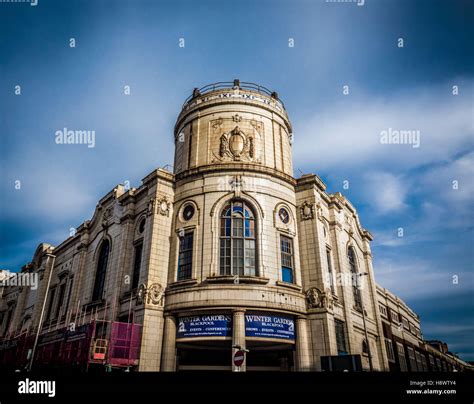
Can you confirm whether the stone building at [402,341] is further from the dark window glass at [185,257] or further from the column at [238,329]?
the dark window glass at [185,257]

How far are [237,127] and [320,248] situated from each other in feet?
39.2

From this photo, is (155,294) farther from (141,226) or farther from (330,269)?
(330,269)

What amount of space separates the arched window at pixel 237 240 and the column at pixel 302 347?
4.70m

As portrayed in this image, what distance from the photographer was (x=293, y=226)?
2628 centimetres

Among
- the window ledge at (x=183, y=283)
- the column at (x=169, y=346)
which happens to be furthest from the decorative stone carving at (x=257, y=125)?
the column at (x=169, y=346)

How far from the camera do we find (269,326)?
21.6 metres

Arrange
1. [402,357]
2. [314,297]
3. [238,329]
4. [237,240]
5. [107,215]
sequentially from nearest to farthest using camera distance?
[238,329], [314,297], [237,240], [107,215], [402,357]

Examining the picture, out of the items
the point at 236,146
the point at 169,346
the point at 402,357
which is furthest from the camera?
the point at 402,357

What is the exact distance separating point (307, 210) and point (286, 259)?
A: 4.60 meters

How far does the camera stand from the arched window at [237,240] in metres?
23.0

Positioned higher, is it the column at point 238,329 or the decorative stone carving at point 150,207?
the decorative stone carving at point 150,207

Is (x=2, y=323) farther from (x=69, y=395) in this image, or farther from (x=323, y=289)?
(x=69, y=395)

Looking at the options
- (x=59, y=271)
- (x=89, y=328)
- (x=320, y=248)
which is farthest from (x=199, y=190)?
(x=59, y=271)

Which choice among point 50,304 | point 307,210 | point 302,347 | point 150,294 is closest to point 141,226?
point 150,294
